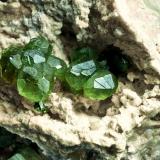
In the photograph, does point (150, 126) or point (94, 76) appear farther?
point (150, 126)

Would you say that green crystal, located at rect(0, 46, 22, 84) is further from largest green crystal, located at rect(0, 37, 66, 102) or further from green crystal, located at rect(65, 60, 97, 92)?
green crystal, located at rect(65, 60, 97, 92)

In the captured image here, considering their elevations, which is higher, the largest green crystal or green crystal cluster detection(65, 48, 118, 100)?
green crystal cluster detection(65, 48, 118, 100)

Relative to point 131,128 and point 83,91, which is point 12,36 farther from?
point 131,128

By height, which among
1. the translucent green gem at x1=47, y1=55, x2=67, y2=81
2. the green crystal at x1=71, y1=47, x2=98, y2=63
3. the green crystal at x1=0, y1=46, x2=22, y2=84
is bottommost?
the green crystal at x1=0, y1=46, x2=22, y2=84

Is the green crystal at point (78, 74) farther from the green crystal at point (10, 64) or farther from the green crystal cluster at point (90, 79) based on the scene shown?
the green crystal at point (10, 64)

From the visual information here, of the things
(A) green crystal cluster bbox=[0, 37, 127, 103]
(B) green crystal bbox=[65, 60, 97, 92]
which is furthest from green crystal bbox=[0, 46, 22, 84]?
(B) green crystal bbox=[65, 60, 97, 92]

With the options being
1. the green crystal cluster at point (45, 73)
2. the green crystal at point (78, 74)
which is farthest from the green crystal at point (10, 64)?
the green crystal at point (78, 74)

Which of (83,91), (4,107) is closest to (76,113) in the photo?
(83,91)

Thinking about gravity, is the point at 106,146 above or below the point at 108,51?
below
